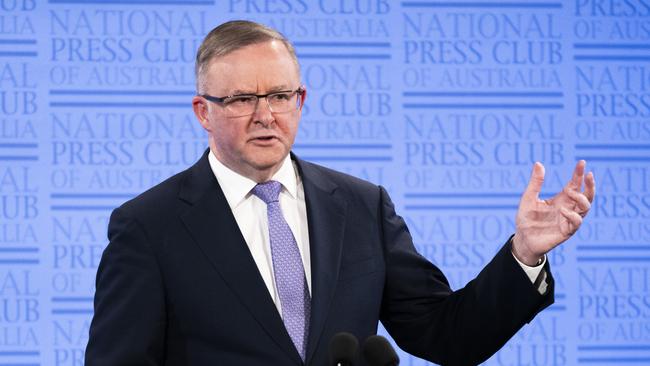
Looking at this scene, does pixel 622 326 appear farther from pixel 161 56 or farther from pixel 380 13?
pixel 161 56

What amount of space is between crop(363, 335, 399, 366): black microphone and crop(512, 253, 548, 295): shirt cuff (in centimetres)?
48

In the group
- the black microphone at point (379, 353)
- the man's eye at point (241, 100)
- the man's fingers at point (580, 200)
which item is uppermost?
the man's eye at point (241, 100)

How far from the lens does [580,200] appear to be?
1.86 metres

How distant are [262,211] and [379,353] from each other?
0.59 m

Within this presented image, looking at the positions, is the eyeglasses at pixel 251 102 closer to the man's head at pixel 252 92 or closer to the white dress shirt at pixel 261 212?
the man's head at pixel 252 92

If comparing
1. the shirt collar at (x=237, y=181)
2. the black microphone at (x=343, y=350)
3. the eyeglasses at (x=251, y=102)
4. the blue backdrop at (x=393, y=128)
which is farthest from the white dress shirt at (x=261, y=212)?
the blue backdrop at (x=393, y=128)

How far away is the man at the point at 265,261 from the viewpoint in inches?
76.7

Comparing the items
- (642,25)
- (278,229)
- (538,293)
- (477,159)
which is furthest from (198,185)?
(642,25)

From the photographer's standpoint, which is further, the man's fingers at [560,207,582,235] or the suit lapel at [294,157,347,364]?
the suit lapel at [294,157,347,364]

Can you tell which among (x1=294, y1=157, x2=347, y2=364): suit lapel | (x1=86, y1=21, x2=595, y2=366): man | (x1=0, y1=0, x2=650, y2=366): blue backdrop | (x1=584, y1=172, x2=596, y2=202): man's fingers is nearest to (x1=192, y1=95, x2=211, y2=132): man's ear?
(x1=86, y1=21, x2=595, y2=366): man

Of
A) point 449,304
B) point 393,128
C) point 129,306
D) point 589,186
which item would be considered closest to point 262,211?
point 129,306

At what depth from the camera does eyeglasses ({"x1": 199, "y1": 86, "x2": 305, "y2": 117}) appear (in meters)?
2.01

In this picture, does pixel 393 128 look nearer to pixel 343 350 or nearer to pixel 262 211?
pixel 262 211

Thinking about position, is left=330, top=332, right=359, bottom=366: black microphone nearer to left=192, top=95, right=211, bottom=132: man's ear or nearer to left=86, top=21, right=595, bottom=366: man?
left=86, top=21, right=595, bottom=366: man
